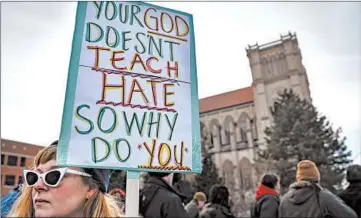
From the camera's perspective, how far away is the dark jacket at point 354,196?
301 centimetres

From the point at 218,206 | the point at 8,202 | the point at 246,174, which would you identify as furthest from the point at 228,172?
the point at 8,202

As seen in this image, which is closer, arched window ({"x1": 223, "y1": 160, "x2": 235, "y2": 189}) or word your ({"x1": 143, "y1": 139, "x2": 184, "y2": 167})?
word your ({"x1": 143, "y1": 139, "x2": 184, "y2": 167})

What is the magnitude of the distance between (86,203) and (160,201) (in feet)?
3.89

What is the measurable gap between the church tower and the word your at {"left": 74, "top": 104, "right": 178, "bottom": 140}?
30658 mm

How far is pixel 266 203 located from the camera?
3.49m

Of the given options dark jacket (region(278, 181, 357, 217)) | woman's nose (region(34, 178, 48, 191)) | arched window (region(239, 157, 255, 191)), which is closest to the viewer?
woman's nose (region(34, 178, 48, 191))

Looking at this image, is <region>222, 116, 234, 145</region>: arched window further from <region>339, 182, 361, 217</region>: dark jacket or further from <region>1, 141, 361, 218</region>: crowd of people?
<region>339, 182, 361, 217</region>: dark jacket

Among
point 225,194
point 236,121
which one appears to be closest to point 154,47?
point 225,194

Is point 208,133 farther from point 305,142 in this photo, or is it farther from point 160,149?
point 160,149

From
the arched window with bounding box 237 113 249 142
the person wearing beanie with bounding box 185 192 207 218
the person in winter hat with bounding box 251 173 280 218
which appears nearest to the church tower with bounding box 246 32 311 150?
the arched window with bounding box 237 113 249 142

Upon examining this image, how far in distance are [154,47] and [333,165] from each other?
1969 cm

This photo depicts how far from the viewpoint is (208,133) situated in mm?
35906

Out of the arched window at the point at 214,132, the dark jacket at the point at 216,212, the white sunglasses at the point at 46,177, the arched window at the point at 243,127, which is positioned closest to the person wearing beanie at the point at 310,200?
the dark jacket at the point at 216,212

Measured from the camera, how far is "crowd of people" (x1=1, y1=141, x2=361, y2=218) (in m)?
1.11
